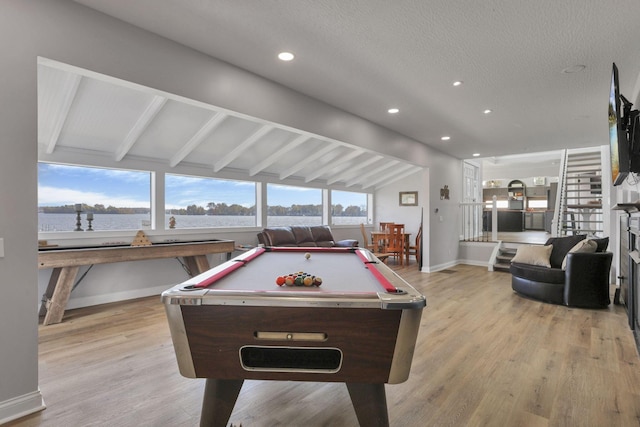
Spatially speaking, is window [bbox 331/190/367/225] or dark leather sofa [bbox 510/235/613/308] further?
window [bbox 331/190/367/225]

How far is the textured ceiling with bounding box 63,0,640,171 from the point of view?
90.4 inches

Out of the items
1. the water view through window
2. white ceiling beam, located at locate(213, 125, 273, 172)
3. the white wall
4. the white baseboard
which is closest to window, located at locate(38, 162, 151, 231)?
the water view through window

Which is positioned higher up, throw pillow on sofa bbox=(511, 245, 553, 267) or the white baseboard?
throw pillow on sofa bbox=(511, 245, 553, 267)

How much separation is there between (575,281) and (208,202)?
18.0 ft

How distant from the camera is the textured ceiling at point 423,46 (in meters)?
2.30

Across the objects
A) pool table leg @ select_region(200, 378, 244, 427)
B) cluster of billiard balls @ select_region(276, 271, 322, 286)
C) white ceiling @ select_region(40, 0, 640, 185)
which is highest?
white ceiling @ select_region(40, 0, 640, 185)

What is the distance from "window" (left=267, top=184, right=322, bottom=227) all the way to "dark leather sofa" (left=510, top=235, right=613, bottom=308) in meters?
4.44

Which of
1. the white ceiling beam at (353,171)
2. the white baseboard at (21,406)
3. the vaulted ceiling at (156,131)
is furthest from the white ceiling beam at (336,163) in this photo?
the white baseboard at (21,406)

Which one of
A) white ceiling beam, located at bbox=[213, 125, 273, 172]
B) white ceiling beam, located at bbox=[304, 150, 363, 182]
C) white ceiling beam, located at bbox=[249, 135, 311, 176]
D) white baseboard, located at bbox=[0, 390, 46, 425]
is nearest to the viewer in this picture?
white baseboard, located at bbox=[0, 390, 46, 425]

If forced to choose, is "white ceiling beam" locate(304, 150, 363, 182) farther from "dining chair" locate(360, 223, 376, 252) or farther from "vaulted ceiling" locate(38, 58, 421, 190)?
"dining chair" locate(360, 223, 376, 252)

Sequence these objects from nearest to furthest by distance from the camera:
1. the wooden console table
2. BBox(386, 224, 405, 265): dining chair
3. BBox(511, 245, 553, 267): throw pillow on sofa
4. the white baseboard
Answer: the white baseboard, the wooden console table, BBox(511, 245, 553, 267): throw pillow on sofa, BBox(386, 224, 405, 265): dining chair

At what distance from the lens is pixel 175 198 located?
17.2ft

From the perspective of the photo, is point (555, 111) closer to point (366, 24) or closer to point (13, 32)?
point (366, 24)

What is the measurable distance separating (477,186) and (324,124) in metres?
7.06
